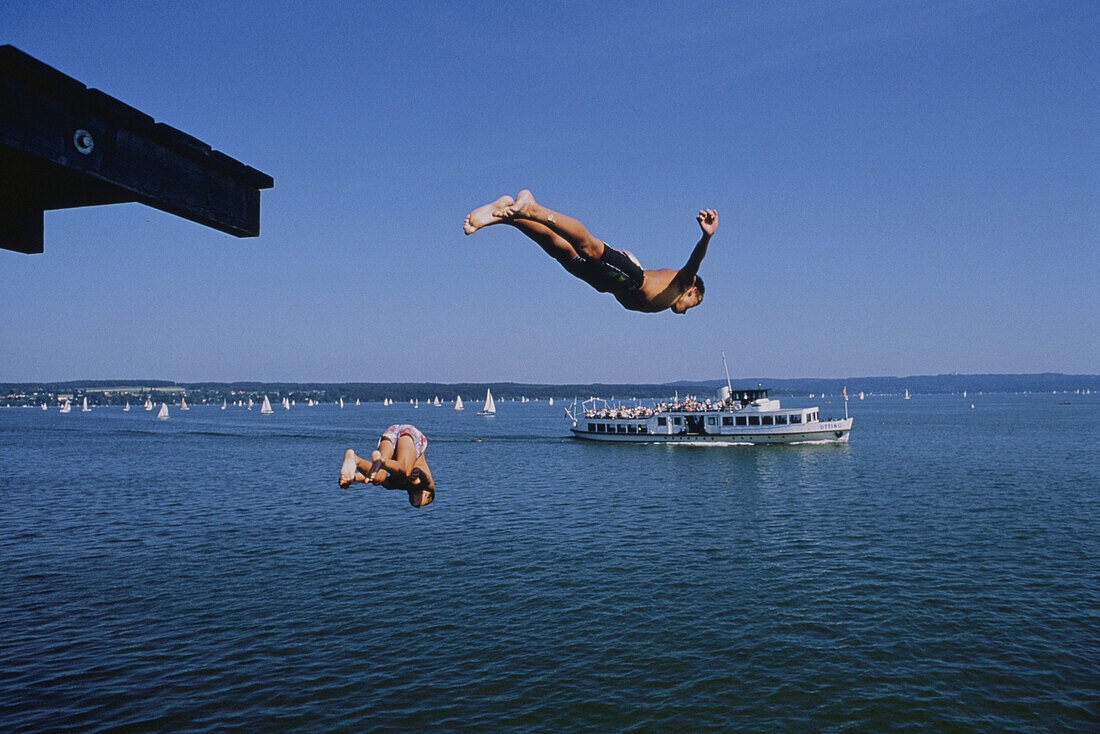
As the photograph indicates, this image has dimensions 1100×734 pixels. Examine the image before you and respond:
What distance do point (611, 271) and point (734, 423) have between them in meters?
107

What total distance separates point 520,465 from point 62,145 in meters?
93.8

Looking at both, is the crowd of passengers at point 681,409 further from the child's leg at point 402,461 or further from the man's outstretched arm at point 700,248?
the man's outstretched arm at point 700,248

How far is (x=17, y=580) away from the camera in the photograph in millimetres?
39375

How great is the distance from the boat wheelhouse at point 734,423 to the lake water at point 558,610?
36.3 m

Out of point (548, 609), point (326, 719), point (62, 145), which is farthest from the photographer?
point (548, 609)

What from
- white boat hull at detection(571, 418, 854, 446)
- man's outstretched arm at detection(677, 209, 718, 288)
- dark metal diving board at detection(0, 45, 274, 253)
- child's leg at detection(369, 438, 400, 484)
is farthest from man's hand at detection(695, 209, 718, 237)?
white boat hull at detection(571, 418, 854, 446)

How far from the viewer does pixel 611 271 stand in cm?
383

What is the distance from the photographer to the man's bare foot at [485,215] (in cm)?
307

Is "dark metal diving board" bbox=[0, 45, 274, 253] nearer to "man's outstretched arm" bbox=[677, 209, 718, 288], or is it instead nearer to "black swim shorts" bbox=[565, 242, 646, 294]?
"black swim shorts" bbox=[565, 242, 646, 294]

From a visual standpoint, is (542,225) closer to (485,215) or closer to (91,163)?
(485,215)

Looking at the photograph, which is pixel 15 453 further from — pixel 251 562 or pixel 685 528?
pixel 685 528

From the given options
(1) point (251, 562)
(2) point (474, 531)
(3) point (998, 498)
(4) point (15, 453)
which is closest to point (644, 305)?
(1) point (251, 562)

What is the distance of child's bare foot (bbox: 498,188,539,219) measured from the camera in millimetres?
3217

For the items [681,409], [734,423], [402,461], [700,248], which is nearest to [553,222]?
[700,248]
